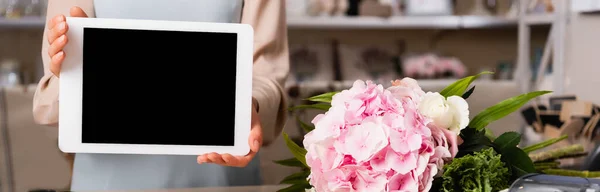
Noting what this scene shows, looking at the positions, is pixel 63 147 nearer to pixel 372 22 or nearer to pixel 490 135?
pixel 490 135

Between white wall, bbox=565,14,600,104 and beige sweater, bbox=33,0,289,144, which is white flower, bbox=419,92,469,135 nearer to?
beige sweater, bbox=33,0,289,144

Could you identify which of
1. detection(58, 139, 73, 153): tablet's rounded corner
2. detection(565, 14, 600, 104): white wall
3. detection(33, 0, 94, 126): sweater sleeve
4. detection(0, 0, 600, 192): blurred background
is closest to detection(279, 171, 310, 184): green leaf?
detection(58, 139, 73, 153): tablet's rounded corner

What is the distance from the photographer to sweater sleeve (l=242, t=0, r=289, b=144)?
1.00 m

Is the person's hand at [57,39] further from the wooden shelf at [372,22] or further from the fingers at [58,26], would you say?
the wooden shelf at [372,22]

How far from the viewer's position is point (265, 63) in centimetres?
100

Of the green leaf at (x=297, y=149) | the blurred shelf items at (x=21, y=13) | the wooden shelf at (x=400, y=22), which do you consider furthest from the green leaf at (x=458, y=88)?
the blurred shelf items at (x=21, y=13)

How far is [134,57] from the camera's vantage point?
77cm

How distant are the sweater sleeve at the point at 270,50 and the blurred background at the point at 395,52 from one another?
601 mm

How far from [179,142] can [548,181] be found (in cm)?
40

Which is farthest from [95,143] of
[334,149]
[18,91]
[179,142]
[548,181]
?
[18,91]

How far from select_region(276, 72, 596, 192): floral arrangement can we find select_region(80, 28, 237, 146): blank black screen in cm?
16

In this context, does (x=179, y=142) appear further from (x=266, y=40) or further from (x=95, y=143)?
(x=266, y=40)

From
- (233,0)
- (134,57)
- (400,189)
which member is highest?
(233,0)

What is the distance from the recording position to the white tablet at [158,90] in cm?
75
